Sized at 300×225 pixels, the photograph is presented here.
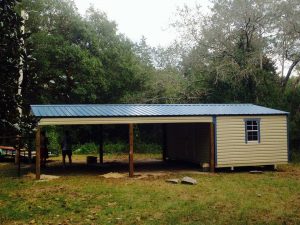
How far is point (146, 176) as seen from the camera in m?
17.1

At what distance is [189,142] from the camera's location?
21.6 meters

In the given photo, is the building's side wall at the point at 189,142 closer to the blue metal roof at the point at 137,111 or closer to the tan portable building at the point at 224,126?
the tan portable building at the point at 224,126

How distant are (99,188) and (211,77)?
60.2 feet

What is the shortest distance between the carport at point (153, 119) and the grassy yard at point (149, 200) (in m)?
2.23

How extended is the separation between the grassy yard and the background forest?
37.4 ft

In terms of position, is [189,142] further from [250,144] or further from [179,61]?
[179,61]

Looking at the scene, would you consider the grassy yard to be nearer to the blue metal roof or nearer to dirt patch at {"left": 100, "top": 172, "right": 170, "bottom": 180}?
dirt patch at {"left": 100, "top": 172, "right": 170, "bottom": 180}

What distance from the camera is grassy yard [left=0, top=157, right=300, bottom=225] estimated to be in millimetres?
9766

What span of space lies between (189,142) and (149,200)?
995 centimetres

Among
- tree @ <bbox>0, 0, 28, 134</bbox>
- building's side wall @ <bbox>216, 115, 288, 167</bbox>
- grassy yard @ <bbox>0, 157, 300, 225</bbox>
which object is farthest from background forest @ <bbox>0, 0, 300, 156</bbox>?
tree @ <bbox>0, 0, 28, 134</bbox>

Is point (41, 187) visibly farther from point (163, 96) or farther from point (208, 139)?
point (163, 96)

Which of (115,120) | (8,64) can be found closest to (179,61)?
(115,120)

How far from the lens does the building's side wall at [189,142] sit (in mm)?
19716

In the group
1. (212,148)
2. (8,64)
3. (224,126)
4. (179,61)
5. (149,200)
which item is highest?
(179,61)
